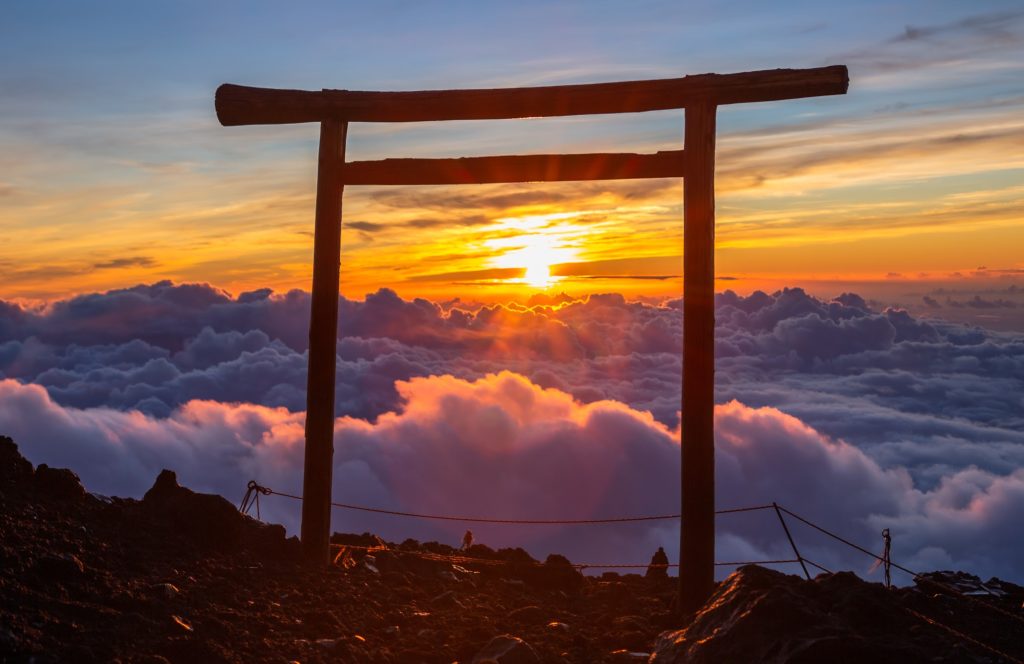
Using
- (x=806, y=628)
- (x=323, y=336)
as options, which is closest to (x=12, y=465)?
(x=323, y=336)

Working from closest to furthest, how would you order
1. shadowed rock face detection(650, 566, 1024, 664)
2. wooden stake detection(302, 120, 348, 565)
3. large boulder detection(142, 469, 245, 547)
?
shadowed rock face detection(650, 566, 1024, 664) → large boulder detection(142, 469, 245, 547) → wooden stake detection(302, 120, 348, 565)

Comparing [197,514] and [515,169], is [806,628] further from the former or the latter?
[197,514]

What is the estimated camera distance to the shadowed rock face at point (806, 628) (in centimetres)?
521

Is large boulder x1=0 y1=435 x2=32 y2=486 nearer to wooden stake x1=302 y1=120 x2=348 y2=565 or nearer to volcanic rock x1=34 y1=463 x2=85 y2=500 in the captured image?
volcanic rock x1=34 y1=463 x2=85 y2=500

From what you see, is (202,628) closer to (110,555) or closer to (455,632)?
(110,555)

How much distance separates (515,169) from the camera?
8742 millimetres

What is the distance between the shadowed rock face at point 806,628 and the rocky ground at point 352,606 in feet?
0.04

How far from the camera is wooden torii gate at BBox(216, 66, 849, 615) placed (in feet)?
26.6

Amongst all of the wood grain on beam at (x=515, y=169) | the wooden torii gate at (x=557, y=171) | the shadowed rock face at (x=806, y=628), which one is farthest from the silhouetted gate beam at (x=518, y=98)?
the shadowed rock face at (x=806, y=628)

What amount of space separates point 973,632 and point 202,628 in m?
5.99

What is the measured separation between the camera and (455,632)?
24.5 ft

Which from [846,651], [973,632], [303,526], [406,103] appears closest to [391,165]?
[406,103]

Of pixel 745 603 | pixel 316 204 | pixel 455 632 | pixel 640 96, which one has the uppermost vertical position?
pixel 640 96

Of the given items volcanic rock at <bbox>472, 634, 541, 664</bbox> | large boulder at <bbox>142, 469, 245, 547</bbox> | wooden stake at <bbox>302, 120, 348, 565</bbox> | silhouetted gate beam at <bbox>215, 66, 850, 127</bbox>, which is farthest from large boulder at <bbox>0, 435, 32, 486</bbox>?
volcanic rock at <bbox>472, 634, 541, 664</bbox>
